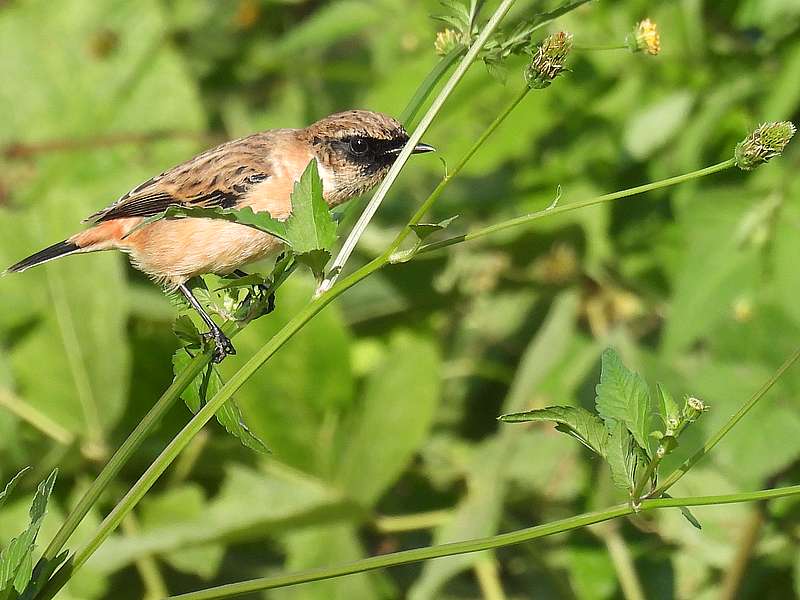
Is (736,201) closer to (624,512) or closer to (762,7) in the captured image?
(762,7)

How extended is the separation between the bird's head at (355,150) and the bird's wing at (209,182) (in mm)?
200

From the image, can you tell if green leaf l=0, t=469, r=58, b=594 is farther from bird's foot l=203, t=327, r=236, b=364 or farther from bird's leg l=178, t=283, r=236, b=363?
bird's leg l=178, t=283, r=236, b=363

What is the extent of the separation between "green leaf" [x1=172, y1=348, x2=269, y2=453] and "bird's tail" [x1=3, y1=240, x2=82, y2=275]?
49.0 inches

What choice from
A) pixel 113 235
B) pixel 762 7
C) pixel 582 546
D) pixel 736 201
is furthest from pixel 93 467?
pixel 762 7

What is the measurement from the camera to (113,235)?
3.46 meters

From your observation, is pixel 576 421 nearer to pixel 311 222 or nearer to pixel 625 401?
pixel 625 401

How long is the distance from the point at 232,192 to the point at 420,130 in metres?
1.63

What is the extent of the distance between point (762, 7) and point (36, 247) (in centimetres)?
280

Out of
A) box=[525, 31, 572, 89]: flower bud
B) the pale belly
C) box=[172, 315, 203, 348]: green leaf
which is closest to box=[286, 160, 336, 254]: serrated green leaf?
box=[172, 315, 203, 348]: green leaf

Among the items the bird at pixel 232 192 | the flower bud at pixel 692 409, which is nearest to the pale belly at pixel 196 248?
the bird at pixel 232 192

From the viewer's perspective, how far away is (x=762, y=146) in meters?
1.87

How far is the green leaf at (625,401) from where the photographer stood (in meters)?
1.89

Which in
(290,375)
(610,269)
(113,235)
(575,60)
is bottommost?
(610,269)

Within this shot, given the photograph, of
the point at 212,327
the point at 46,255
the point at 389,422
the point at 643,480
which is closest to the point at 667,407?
the point at 643,480
